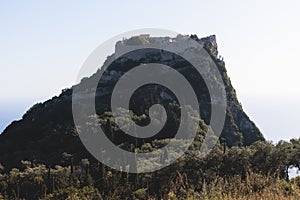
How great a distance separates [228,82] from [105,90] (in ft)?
71.2

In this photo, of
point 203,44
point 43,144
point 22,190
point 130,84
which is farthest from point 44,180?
point 203,44

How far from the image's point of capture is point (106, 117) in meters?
51.0

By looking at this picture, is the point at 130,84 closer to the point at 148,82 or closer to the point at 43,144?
the point at 148,82

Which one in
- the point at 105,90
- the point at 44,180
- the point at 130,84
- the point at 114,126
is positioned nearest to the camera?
the point at 44,180

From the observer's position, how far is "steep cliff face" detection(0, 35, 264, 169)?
5044 cm

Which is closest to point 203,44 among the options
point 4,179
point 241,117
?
point 241,117

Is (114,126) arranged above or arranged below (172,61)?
below

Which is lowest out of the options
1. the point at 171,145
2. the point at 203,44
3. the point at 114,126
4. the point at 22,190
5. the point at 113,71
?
the point at 22,190

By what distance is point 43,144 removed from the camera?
176 feet

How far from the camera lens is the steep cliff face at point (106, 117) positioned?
50438mm

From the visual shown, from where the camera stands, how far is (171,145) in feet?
135

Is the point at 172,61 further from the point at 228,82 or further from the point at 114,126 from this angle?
the point at 114,126

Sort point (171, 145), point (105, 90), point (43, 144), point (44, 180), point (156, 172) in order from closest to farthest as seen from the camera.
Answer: point (156, 172) → point (44, 180) → point (171, 145) → point (43, 144) → point (105, 90)

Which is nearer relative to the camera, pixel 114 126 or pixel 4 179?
pixel 4 179
